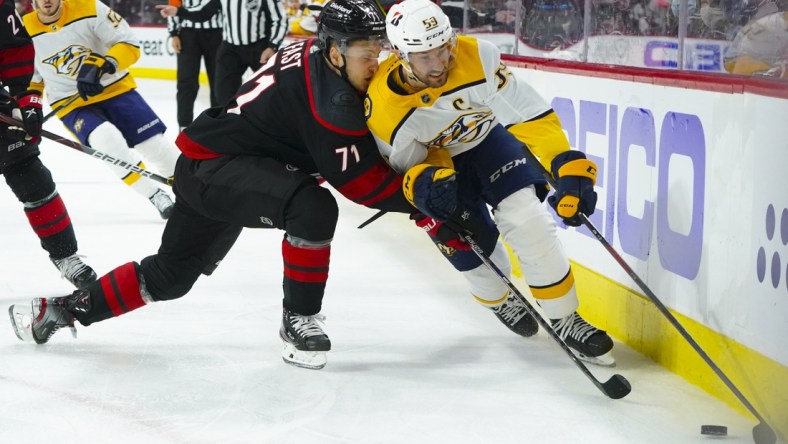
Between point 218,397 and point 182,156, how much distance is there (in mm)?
653

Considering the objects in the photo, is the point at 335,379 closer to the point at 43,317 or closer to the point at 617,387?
the point at 617,387

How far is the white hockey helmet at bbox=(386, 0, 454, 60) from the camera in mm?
2318

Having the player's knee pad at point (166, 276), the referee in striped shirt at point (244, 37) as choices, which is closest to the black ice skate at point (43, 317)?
the player's knee pad at point (166, 276)

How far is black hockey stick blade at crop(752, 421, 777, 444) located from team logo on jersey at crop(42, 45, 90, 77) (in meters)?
3.31

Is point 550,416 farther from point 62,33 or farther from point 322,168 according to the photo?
point 62,33

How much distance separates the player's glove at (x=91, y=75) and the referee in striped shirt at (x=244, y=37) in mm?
1889

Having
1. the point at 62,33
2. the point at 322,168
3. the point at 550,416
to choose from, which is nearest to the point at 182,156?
the point at 322,168

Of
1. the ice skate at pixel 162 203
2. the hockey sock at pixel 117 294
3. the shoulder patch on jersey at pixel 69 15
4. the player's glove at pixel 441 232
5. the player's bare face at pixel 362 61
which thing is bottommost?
the ice skate at pixel 162 203

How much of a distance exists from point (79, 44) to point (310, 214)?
237 centimetres

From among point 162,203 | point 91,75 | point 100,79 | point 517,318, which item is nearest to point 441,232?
point 517,318

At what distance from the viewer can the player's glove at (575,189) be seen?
2436 millimetres

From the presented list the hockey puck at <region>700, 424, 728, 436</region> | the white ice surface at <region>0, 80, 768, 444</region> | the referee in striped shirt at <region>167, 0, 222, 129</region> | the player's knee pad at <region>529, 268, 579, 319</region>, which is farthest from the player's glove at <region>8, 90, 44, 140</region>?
the referee in striped shirt at <region>167, 0, 222, 129</region>

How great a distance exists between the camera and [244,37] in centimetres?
618

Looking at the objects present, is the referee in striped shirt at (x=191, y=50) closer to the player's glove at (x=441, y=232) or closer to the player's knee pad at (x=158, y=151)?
the player's knee pad at (x=158, y=151)
